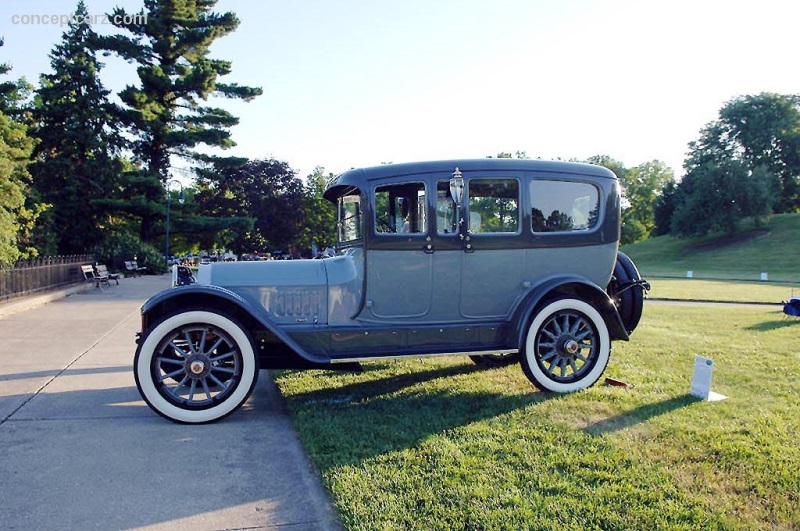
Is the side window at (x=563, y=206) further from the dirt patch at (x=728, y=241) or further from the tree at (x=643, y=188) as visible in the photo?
the tree at (x=643, y=188)

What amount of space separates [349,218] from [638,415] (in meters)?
2.97

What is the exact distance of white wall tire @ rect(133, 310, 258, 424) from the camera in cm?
440

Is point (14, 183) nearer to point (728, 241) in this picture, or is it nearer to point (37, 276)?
point (37, 276)

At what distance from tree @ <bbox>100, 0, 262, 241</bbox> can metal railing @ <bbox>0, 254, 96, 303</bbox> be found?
1224 centimetres

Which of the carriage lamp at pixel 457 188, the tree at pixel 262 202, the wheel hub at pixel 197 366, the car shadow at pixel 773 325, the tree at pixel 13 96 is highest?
the tree at pixel 13 96

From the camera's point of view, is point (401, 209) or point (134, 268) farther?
point (134, 268)

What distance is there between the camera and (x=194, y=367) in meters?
4.48

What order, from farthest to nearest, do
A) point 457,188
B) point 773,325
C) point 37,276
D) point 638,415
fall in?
point 37,276, point 773,325, point 457,188, point 638,415

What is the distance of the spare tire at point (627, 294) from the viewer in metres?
5.63

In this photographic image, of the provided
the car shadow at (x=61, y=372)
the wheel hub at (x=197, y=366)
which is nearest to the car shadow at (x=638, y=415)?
the wheel hub at (x=197, y=366)

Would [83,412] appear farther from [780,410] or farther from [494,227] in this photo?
[780,410]

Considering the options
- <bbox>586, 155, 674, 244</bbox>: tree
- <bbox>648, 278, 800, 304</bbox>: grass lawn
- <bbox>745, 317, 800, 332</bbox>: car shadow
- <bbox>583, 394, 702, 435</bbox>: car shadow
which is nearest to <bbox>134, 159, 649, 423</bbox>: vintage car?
<bbox>583, 394, 702, 435</bbox>: car shadow

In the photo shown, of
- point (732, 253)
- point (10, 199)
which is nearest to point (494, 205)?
point (10, 199)

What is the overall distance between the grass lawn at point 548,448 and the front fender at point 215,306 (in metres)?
0.62
